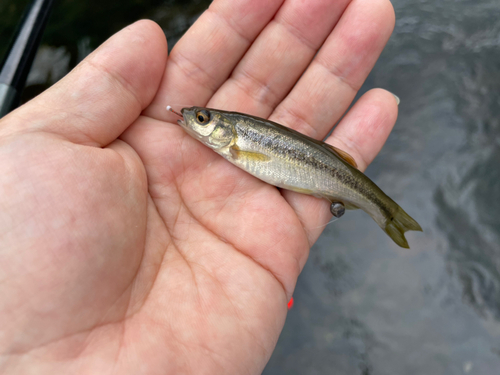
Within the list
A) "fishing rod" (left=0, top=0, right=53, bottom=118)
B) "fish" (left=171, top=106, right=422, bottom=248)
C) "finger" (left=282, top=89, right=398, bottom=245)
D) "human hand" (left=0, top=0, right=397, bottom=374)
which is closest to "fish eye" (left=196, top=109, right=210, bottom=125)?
"fish" (left=171, top=106, right=422, bottom=248)

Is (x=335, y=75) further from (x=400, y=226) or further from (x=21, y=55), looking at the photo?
(x=21, y=55)

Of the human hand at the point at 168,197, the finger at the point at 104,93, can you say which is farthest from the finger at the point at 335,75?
the finger at the point at 104,93

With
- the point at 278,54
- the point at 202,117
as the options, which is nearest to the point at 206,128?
the point at 202,117

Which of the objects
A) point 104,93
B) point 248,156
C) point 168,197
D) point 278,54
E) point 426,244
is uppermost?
point 278,54

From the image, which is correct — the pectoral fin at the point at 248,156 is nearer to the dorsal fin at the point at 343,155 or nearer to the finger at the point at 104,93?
the dorsal fin at the point at 343,155

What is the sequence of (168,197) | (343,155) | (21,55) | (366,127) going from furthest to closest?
(21,55), (366,127), (343,155), (168,197)

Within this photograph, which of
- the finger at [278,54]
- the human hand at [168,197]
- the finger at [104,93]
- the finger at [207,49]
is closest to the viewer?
the human hand at [168,197]
